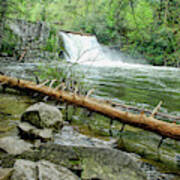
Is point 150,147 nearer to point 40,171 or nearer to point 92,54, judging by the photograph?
point 40,171

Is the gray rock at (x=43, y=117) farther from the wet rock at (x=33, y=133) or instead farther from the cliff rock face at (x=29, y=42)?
the cliff rock face at (x=29, y=42)

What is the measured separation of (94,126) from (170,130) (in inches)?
60.3

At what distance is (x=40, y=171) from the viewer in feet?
6.18

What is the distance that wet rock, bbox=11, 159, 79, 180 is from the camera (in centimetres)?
177

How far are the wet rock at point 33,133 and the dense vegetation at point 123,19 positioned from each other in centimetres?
178

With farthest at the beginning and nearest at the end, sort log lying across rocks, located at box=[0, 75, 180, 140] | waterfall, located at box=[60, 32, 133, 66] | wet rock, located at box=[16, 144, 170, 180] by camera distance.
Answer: waterfall, located at box=[60, 32, 133, 66] < log lying across rocks, located at box=[0, 75, 180, 140] < wet rock, located at box=[16, 144, 170, 180]

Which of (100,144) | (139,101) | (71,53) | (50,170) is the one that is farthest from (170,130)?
(71,53)

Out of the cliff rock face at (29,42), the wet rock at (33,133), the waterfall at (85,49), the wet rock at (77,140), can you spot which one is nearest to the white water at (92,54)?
the waterfall at (85,49)

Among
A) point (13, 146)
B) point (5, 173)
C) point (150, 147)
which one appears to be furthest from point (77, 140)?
point (5, 173)

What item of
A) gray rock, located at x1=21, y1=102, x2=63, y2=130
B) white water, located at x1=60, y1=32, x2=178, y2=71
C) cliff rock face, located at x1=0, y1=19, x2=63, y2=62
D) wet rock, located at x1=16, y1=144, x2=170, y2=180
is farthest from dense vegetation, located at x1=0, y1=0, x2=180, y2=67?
gray rock, located at x1=21, y1=102, x2=63, y2=130

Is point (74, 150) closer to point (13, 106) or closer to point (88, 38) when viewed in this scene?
point (13, 106)

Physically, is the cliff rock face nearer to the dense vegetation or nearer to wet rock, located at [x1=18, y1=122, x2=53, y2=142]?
the dense vegetation

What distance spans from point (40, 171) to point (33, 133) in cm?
118

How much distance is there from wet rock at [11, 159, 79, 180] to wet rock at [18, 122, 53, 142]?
35.7 inches
